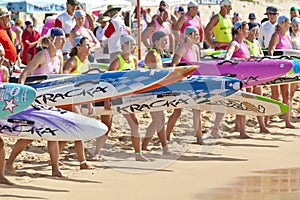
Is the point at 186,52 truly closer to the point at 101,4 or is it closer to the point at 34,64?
the point at 34,64

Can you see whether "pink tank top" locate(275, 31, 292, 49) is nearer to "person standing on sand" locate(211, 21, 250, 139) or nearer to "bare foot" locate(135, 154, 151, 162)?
"person standing on sand" locate(211, 21, 250, 139)

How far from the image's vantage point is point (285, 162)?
1076 cm

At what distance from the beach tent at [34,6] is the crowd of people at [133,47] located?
20.9ft

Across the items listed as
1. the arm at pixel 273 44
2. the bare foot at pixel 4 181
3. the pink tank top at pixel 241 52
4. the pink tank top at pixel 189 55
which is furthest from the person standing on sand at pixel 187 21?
the bare foot at pixel 4 181

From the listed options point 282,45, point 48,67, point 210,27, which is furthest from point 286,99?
point 48,67

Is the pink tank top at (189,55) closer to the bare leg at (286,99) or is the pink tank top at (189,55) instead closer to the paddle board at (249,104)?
the paddle board at (249,104)

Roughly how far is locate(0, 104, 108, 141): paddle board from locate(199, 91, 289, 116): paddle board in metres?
2.98

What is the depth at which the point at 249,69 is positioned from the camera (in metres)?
12.5

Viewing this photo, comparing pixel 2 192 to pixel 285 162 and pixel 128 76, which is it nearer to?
pixel 128 76

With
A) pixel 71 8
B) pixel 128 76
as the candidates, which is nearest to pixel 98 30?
pixel 71 8

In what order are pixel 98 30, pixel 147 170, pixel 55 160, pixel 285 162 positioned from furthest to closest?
1. pixel 98 30
2. pixel 285 162
3. pixel 147 170
4. pixel 55 160

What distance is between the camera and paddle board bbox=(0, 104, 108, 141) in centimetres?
895

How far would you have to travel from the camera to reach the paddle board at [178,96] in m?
10.6

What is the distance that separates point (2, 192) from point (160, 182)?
69.6 inches
